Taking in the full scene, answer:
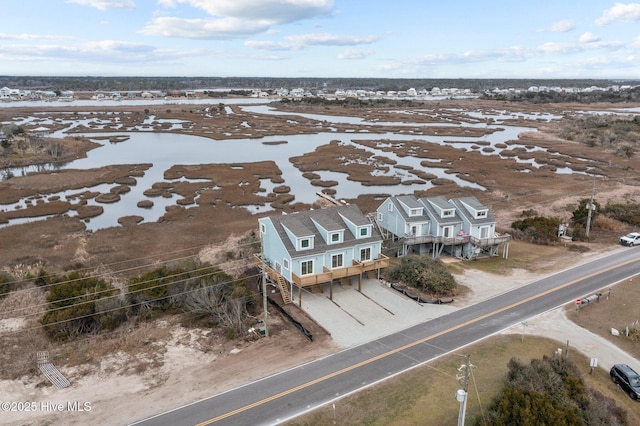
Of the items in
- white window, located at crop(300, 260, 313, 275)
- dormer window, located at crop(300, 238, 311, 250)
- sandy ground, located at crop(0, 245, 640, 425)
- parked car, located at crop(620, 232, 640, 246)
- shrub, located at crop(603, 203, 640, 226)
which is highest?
dormer window, located at crop(300, 238, 311, 250)

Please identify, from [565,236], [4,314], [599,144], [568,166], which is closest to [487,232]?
[565,236]

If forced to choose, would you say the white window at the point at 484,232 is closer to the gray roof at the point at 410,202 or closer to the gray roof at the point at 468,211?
the gray roof at the point at 468,211

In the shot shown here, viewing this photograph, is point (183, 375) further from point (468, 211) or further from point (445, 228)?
point (468, 211)

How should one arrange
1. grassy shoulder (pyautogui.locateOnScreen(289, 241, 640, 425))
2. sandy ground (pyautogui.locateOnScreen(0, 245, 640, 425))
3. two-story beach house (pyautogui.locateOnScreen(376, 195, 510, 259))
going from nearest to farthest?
1. grassy shoulder (pyautogui.locateOnScreen(289, 241, 640, 425))
2. sandy ground (pyautogui.locateOnScreen(0, 245, 640, 425))
3. two-story beach house (pyautogui.locateOnScreen(376, 195, 510, 259))

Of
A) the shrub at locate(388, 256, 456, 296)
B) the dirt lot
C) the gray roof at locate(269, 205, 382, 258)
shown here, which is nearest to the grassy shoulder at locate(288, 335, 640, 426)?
the dirt lot

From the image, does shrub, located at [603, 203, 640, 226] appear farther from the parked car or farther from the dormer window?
the dormer window

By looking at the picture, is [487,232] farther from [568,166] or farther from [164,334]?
[568,166]

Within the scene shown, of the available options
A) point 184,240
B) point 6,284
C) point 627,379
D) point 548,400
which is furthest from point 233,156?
point 548,400

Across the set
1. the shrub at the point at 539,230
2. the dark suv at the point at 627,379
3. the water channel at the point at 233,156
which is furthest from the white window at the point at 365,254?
the water channel at the point at 233,156
